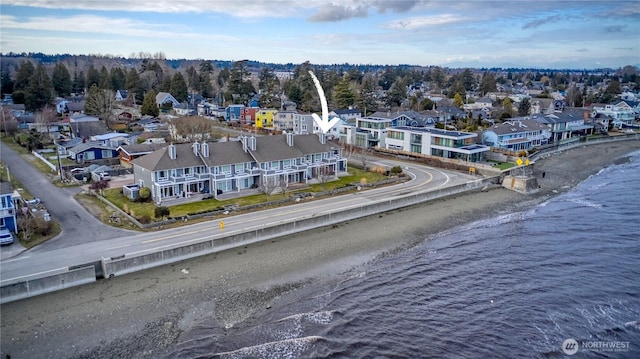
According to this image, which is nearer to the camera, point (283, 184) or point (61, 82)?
point (283, 184)

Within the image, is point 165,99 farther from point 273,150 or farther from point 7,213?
point 7,213

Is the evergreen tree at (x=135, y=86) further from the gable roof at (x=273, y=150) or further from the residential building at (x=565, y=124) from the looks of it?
the residential building at (x=565, y=124)

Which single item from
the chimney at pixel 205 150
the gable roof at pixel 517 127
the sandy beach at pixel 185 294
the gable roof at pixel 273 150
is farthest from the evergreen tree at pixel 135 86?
the sandy beach at pixel 185 294

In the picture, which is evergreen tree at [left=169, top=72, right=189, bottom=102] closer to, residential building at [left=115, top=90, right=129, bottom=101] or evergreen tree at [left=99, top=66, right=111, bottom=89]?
residential building at [left=115, top=90, right=129, bottom=101]

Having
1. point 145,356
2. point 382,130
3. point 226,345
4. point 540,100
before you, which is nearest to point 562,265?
point 226,345

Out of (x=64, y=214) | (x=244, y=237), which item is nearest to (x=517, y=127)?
(x=244, y=237)

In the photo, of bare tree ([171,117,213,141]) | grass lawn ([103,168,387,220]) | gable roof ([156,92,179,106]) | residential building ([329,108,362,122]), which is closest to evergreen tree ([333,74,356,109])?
residential building ([329,108,362,122])
